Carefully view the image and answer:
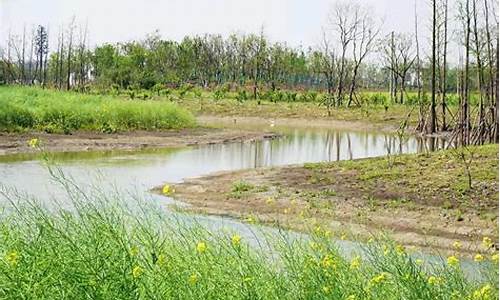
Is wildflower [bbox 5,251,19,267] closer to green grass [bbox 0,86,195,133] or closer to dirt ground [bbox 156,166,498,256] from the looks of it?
dirt ground [bbox 156,166,498,256]

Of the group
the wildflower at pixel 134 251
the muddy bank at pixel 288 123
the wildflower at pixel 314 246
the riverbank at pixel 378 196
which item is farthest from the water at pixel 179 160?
the wildflower at pixel 134 251

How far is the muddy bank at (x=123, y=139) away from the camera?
16.7 metres

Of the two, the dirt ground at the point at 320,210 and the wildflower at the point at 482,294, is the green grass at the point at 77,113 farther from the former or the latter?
the wildflower at the point at 482,294

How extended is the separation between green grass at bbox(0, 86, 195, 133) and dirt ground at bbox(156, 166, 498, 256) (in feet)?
25.2

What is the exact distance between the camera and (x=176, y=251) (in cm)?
330

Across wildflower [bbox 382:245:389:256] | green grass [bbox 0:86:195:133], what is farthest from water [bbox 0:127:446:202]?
wildflower [bbox 382:245:389:256]

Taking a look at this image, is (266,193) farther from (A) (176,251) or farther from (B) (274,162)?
(A) (176,251)

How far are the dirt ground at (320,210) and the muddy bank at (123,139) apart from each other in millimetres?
4918

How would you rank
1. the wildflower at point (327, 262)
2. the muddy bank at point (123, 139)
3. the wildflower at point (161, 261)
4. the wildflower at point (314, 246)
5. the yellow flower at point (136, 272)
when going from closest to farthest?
the yellow flower at point (136, 272) → the wildflower at point (161, 261) → the wildflower at point (327, 262) → the wildflower at point (314, 246) → the muddy bank at point (123, 139)

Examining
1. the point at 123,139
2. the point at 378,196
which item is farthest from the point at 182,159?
the point at 378,196

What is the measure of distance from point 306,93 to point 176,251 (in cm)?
3389

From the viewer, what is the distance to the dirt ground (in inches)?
310

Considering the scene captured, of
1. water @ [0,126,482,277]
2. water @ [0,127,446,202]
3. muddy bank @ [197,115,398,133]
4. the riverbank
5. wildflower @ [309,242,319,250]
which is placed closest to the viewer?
wildflower @ [309,242,319,250]

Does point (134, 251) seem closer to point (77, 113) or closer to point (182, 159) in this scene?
point (182, 159)
